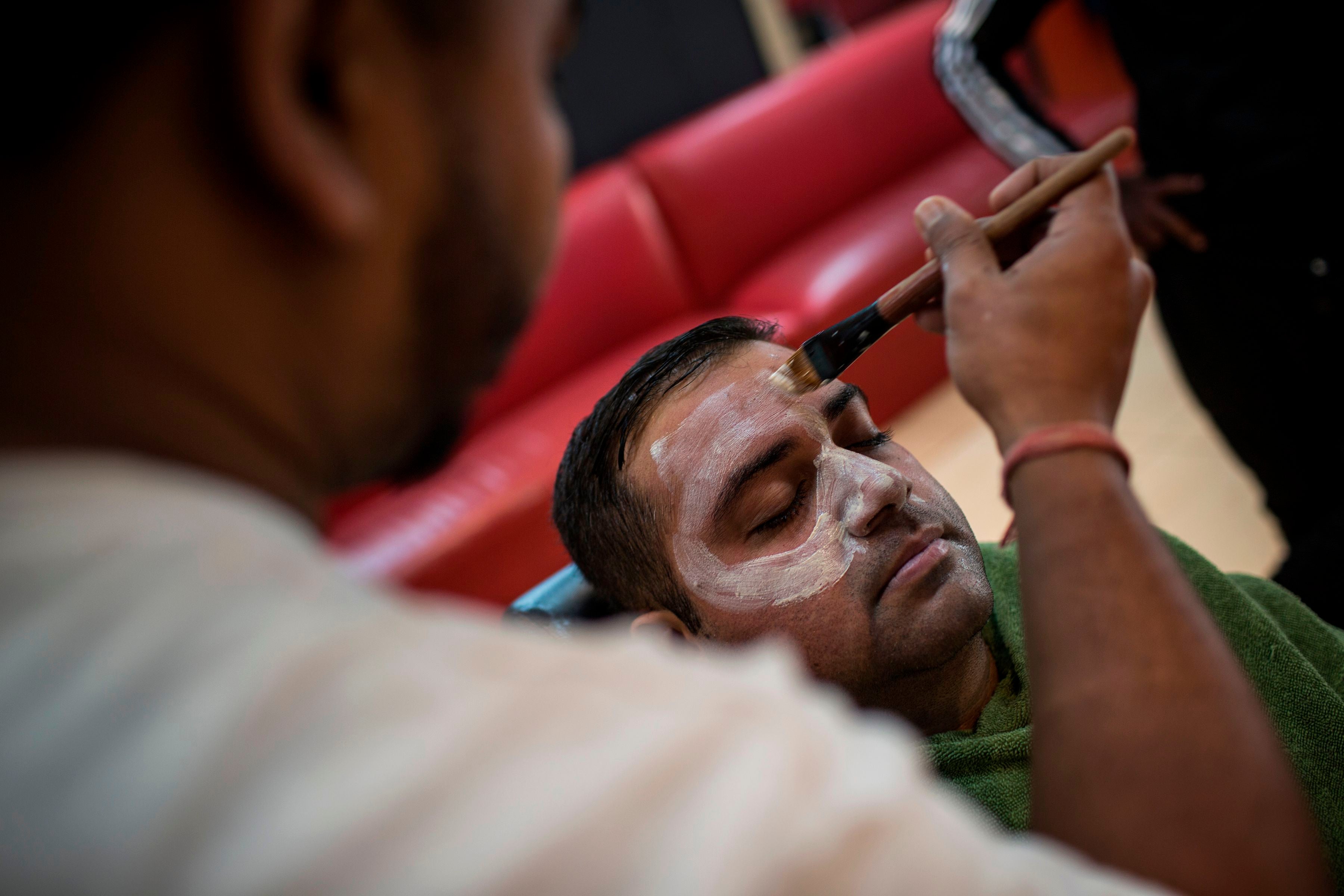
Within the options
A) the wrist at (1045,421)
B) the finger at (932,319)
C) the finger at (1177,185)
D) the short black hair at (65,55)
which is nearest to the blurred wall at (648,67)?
the finger at (1177,185)

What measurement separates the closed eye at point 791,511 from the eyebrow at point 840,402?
6 cm

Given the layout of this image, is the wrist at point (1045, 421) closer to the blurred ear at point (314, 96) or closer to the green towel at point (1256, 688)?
the green towel at point (1256, 688)

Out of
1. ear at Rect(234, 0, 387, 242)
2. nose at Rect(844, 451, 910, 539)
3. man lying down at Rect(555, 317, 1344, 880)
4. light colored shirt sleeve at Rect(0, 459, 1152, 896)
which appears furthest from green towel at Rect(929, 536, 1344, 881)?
ear at Rect(234, 0, 387, 242)

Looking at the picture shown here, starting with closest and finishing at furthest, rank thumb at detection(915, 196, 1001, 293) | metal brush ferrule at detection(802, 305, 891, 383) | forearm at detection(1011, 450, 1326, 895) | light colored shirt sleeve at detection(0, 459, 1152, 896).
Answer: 1. light colored shirt sleeve at detection(0, 459, 1152, 896)
2. forearm at detection(1011, 450, 1326, 895)
3. thumb at detection(915, 196, 1001, 293)
4. metal brush ferrule at detection(802, 305, 891, 383)

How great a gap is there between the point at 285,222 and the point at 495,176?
0.08 metres

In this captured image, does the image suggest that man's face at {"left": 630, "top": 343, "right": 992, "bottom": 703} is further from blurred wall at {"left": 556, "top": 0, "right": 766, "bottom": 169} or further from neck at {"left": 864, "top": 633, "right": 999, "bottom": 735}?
blurred wall at {"left": 556, "top": 0, "right": 766, "bottom": 169}

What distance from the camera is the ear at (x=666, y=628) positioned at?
83cm

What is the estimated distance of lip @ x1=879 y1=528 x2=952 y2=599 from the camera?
2.42 ft

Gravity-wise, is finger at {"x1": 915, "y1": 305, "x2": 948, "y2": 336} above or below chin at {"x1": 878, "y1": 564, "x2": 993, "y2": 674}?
above

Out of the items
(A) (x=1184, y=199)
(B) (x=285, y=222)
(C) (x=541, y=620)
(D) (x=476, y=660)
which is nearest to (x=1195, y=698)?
(D) (x=476, y=660)

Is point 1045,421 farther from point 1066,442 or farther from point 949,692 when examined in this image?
point 949,692

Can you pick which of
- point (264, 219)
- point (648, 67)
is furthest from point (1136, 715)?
point (648, 67)

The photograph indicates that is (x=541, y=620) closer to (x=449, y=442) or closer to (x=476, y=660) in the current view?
(x=449, y=442)

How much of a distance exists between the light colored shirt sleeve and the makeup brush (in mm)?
417
